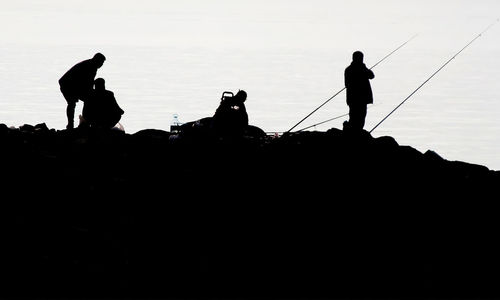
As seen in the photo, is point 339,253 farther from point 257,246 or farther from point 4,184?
point 4,184

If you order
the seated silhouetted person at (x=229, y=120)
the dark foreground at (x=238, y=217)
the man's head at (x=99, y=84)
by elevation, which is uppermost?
the man's head at (x=99, y=84)

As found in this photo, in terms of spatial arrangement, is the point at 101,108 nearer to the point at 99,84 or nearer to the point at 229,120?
the point at 99,84

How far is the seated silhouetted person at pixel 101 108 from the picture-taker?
18016mm

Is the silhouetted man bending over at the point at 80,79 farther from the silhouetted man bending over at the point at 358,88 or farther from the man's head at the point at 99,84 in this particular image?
the silhouetted man bending over at the point at 358,88

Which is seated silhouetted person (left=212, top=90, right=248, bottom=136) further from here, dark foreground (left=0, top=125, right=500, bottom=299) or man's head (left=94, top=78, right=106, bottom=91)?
man's head (left=94, top=78, right=106, bottom=91)

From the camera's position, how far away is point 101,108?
1811cm

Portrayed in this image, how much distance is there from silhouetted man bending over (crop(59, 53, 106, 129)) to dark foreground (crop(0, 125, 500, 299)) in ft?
2.60

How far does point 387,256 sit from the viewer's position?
62.2 feet

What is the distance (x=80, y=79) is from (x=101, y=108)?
0.74 meters

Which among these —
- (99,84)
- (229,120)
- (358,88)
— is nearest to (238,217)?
(229,120)

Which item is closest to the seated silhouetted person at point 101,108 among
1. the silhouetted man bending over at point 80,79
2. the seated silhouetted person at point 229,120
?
the silhouetted man bending over at point 80,79

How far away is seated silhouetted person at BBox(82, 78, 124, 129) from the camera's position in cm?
1802

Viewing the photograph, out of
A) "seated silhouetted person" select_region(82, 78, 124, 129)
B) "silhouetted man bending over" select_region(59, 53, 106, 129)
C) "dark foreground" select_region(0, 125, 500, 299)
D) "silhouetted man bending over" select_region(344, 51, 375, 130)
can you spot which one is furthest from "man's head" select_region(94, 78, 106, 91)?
"silhouetted man bending over" select_region(344, 51, 375, 130)

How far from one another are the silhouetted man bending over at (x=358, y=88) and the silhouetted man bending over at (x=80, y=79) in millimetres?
4672
